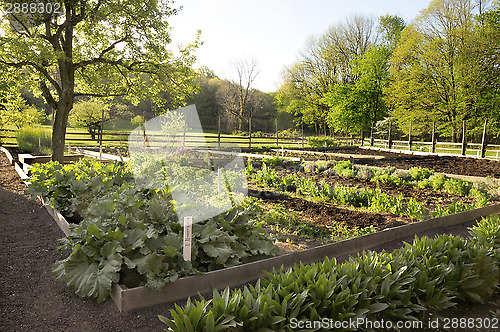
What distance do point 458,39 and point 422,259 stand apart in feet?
77.2

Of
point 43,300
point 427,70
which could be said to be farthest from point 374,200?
point 427,70

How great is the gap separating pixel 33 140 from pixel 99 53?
28.8ft

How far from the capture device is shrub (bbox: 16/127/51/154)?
1537 centimetres

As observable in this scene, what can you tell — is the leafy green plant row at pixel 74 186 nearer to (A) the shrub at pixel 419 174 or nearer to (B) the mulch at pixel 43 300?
(B) the mulch at pixel 43 300

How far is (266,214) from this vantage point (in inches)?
202

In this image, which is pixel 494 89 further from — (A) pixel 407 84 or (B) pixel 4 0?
(B) pixel 4 0

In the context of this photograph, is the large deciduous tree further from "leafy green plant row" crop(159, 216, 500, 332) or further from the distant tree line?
the distant tree line

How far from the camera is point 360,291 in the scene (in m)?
2.22

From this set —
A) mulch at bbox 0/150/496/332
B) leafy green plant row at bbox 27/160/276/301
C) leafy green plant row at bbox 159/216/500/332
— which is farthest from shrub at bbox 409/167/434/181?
leafy green plant row at bbox 27/160/276/301

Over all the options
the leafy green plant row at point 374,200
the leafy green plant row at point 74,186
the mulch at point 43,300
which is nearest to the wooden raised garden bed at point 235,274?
the mulch at point 43,300

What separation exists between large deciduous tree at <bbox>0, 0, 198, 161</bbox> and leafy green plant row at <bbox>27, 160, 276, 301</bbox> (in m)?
6.86

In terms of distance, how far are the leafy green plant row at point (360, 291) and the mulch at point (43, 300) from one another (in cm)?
55

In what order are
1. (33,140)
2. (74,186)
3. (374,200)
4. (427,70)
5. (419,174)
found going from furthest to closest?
(427,70) → (33,140) → (419,174) → (374,200) → (74,186)

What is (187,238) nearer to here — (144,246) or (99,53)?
(144,246)
